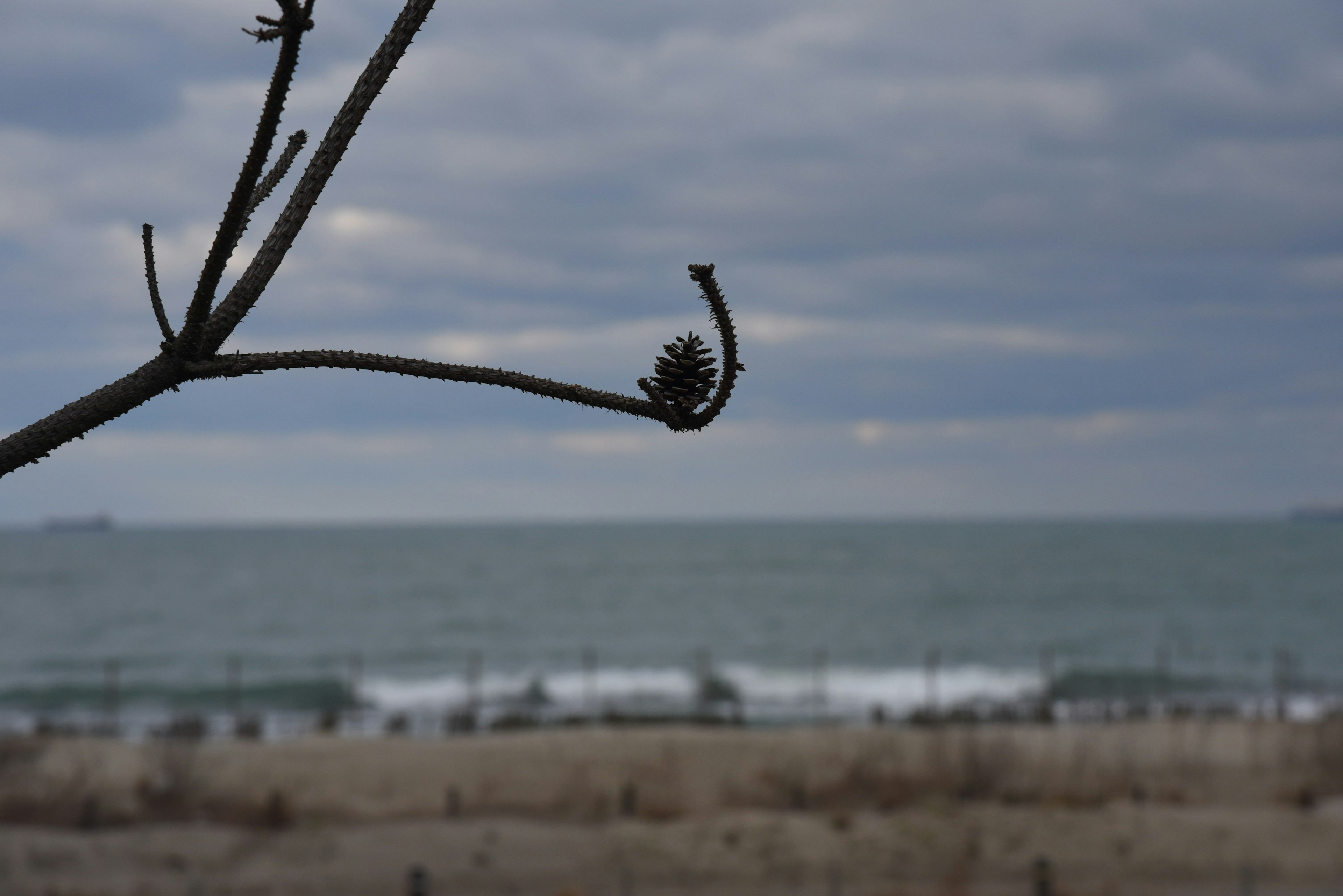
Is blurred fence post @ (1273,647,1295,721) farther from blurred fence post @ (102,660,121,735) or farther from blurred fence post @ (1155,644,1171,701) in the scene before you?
blurred fence post @ (102,660,121,735)

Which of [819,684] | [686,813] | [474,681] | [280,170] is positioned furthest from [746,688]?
[280,170]

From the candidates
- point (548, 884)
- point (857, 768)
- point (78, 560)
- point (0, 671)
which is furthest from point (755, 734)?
point (78, 560)

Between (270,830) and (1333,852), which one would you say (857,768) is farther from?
(270,830)

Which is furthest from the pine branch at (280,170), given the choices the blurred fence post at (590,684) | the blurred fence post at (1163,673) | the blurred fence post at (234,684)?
the blurred fence post at (1163,673)

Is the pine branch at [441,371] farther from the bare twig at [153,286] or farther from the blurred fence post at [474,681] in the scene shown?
the blurred fence post at [474,681]

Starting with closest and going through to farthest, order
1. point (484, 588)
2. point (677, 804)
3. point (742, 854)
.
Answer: point (742, 854) → point (677, 804) → point (484, 588)

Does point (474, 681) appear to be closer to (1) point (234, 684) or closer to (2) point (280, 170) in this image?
(1) point (234, 684)

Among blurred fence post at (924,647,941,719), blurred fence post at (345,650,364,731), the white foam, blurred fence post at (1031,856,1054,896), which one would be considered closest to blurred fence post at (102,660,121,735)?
blurred fence post at (345,650,364,731)
